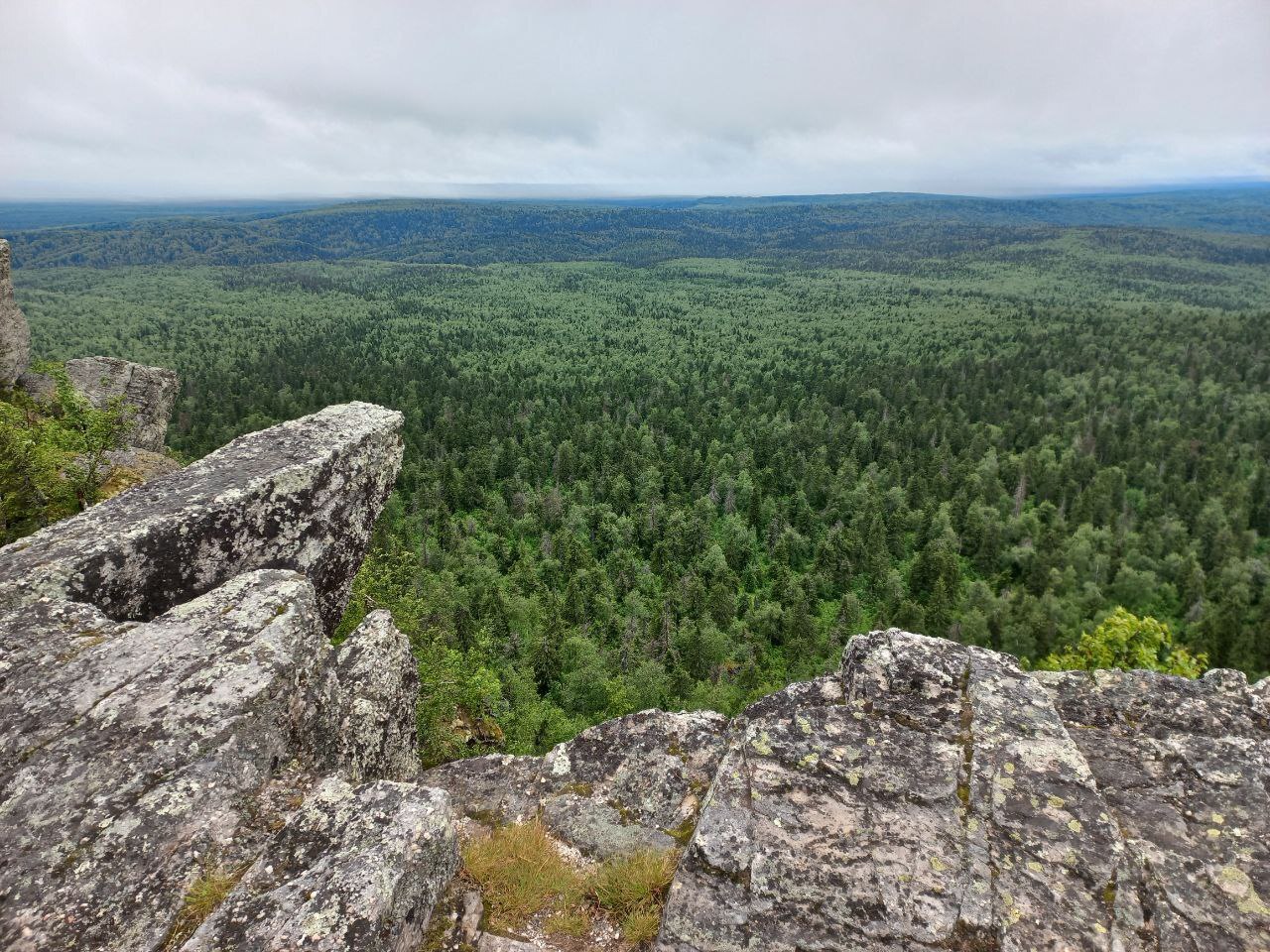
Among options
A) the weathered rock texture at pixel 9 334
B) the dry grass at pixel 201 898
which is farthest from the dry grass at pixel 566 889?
the weathered rock texture at pixel 9 334

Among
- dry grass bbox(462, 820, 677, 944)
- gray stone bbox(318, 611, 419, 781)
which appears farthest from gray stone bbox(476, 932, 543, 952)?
gray stone bbox(318, 611, 419, 781)

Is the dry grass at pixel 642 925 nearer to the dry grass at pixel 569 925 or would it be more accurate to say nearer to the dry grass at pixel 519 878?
the dry grass at pixel 569 925

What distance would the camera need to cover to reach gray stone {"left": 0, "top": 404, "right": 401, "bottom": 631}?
14.1m

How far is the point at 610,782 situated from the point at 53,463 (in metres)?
22.8

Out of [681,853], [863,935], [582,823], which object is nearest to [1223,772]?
[863,935]

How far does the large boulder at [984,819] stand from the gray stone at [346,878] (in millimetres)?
4024

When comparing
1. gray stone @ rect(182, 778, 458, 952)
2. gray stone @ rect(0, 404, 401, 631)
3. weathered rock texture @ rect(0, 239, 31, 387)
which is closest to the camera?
gray stone @ rect(182, 778, 458, 952)

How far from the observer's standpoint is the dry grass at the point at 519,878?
36.1 ft

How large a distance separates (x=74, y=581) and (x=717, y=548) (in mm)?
95942

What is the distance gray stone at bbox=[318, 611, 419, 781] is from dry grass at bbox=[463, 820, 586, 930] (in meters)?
4.41

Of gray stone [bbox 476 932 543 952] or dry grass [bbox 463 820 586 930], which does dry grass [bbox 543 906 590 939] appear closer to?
dry grass [bbox 463 820 586 930]

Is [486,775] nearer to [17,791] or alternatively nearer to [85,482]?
[17,791]

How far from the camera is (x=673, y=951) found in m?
9.80

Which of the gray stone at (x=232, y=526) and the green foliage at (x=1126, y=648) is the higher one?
the gray stone at (x=232, y=526)
